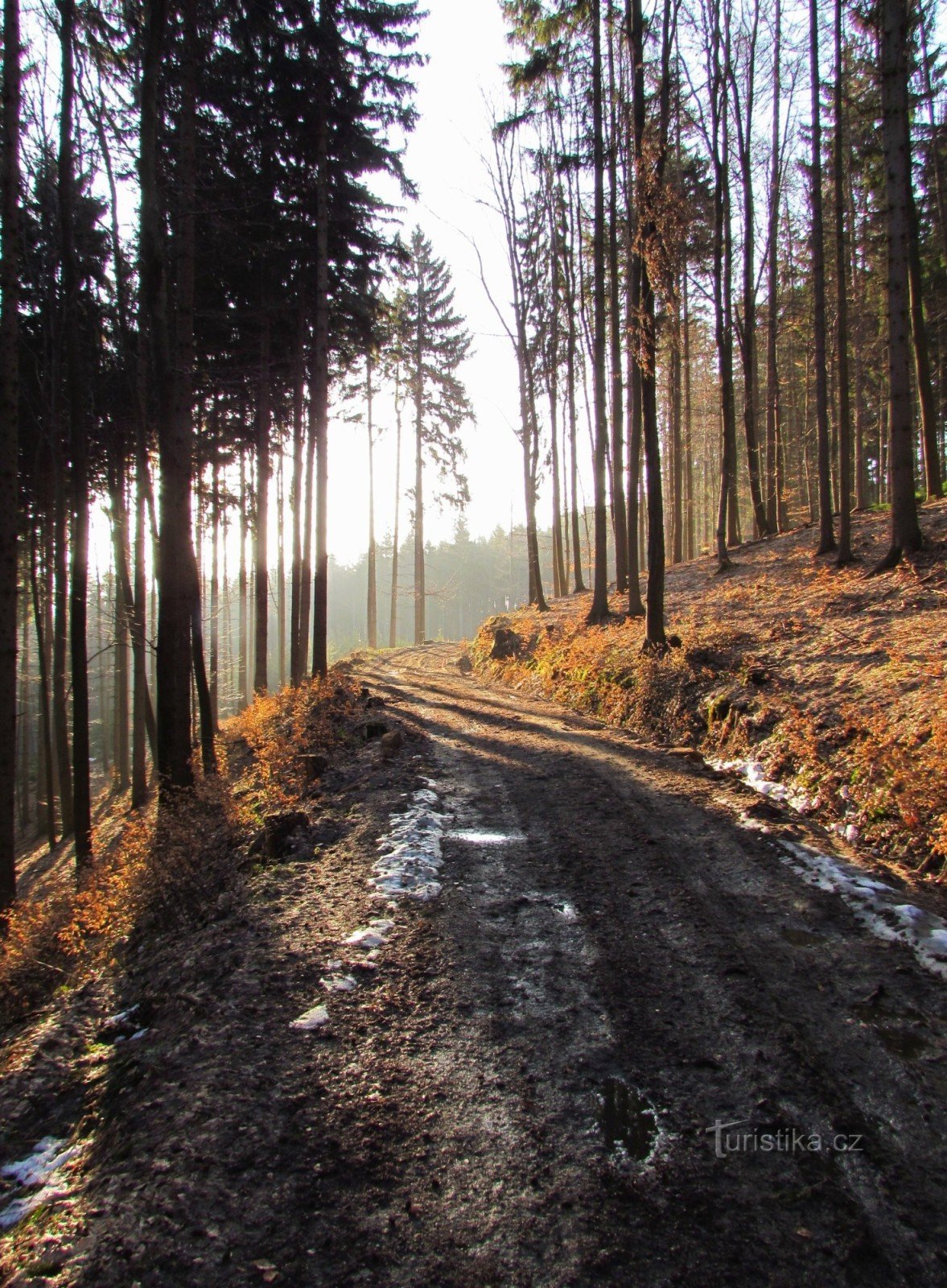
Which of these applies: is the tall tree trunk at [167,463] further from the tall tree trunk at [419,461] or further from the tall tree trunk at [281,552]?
the tall tree trunk at [419,461]

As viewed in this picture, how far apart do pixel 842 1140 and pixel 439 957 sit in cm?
208

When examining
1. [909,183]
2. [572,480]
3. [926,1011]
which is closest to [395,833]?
[926,1011]

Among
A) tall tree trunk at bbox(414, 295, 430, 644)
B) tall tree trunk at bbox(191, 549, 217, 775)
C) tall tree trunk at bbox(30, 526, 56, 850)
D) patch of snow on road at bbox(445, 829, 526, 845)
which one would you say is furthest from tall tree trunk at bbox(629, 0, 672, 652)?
tall tree trunk at bbox(414, 295, 430, 644)

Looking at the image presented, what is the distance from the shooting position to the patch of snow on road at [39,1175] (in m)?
2.45

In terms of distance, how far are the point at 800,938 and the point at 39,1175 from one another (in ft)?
12.9

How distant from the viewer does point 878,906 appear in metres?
4.05

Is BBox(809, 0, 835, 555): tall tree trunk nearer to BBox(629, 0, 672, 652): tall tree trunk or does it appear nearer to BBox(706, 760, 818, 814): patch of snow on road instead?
BBox(629, 0, 672, 652): tall tree trunk

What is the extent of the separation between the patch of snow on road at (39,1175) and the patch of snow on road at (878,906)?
421 centimetres

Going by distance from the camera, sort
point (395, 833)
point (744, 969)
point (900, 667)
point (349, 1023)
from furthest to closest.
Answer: point (900, 667), point (395, 833), point (744, 969), point (349, 1023)

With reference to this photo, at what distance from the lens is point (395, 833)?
565 cm

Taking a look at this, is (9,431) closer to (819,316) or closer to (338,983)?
(338,983)

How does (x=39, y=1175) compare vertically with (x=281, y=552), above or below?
below

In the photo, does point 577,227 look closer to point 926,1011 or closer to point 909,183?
point 909,183

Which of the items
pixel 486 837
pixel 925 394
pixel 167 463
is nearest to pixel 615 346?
pixel 925 394
